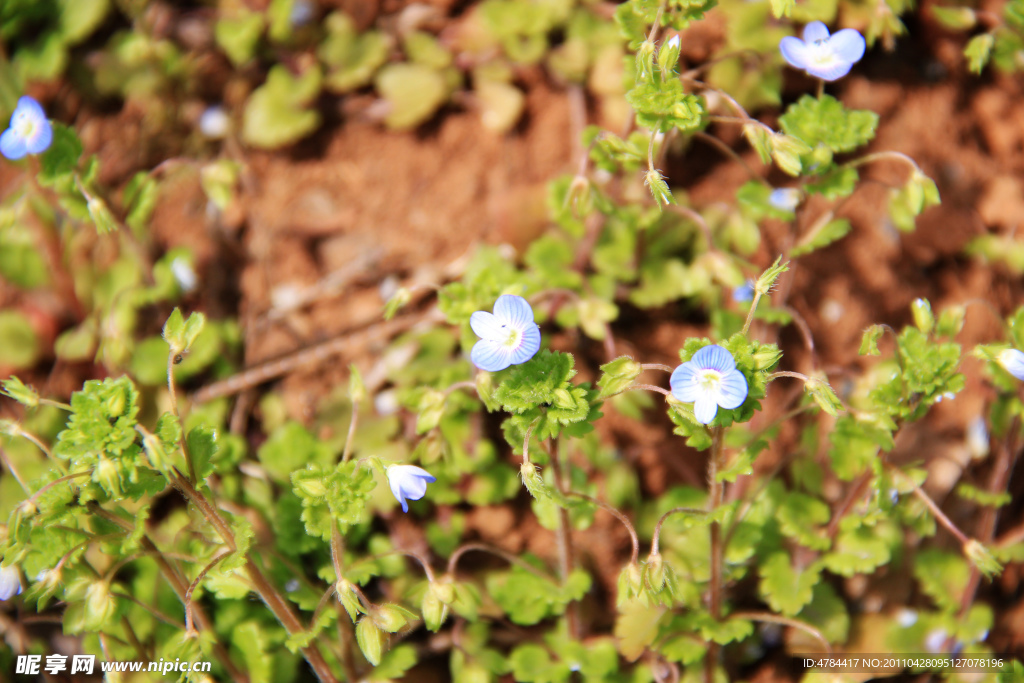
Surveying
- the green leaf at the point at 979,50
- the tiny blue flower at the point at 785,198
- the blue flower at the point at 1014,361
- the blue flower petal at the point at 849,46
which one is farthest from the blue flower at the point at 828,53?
the blue flower at the point at 1014,361

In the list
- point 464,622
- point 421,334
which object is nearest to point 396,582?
point 464,622

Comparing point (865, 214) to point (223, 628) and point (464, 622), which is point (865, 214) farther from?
point (223, 628)

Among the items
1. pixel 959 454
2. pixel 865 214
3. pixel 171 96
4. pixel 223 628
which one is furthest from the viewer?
pixel 171 96

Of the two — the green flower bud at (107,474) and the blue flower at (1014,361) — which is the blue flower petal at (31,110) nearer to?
the green flower bud at (107,474)

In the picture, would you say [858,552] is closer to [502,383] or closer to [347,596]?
[502,383]

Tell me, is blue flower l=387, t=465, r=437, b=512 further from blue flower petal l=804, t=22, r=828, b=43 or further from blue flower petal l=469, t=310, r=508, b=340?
blue flower petal l=804, t=22, r=828, b=43

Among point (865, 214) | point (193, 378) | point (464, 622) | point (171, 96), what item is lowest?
point (464, 622)

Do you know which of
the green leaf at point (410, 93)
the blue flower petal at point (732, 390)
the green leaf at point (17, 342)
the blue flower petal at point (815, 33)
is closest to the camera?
the blue flower petal at point (732, 390)
